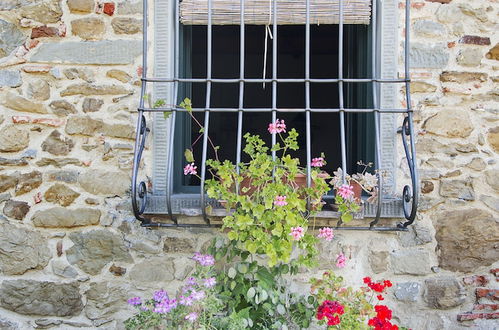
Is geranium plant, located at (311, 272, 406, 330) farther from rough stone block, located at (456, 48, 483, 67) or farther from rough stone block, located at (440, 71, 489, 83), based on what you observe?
rough stone block, located at (456, 48, 483, 67)

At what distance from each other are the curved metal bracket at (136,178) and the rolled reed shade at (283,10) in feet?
2.00

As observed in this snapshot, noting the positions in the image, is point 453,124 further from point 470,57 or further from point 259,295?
point 259,295

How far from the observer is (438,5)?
2754mm

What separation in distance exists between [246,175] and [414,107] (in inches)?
37.1

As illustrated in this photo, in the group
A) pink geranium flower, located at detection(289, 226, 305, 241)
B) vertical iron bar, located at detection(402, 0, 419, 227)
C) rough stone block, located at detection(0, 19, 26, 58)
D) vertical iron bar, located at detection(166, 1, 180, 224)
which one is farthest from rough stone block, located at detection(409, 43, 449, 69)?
rough stone block, located at detection(0, 19, 26, 58)

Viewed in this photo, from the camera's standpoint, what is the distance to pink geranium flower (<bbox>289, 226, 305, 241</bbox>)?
231 centimetres

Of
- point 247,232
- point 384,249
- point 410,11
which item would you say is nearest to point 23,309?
point 247,232

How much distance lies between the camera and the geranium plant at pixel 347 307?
234 centimetres

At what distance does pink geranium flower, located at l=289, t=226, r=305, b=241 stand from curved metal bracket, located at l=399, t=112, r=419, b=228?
569mm

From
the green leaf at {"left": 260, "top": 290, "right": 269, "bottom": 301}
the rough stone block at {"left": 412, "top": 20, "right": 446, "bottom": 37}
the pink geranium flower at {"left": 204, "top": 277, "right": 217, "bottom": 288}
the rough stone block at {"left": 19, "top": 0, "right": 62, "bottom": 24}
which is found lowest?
the green leaf at {"left": 260, "top": 290, "right": 269, "bottom": 301}

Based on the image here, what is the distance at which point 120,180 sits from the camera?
276cm

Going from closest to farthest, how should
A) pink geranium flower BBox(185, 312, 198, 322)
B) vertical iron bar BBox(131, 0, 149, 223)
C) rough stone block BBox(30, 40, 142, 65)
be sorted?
1. pink geranium flower BBox(185, 312, 198, 322)
2. vertical iron bar BBox(131, 0, 149, 223)
3. rough stone block BBox(30, 40, 142, 65)

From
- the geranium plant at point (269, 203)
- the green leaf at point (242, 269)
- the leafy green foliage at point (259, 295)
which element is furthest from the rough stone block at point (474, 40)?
the green leaf at point (242, 269)

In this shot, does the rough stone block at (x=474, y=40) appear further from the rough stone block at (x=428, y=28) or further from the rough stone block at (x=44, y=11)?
the rough stone block at (x=44, y=11)
